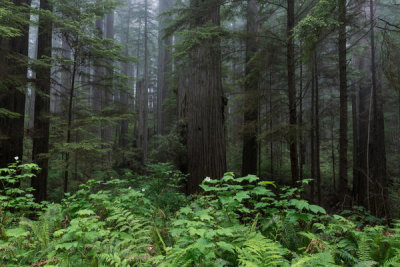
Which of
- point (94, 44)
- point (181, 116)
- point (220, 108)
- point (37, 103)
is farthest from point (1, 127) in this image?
point (220, 108)

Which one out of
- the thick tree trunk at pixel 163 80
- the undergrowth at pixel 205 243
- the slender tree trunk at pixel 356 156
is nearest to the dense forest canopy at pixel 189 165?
the undergrowth at pixel 205 243

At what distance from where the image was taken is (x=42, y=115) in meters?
6.50

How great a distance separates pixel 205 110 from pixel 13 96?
5.63m

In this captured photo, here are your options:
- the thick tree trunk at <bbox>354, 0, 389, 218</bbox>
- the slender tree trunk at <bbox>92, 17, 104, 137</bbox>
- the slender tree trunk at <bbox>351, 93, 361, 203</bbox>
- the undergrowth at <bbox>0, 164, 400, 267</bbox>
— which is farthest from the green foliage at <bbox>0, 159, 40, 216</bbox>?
the slender tree trunk at <bbox>351, 93, 361, 203</bbox>

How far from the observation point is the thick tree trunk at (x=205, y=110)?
6043 millimetres

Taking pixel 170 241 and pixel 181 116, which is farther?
pixel 181 116

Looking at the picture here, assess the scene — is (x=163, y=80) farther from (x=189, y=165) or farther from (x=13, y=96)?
(x=189, y=165)

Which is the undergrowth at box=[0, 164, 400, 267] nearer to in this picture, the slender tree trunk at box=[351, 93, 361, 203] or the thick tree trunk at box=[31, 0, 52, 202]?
the thick tree trunk at box=[31, 0, 52, 202]

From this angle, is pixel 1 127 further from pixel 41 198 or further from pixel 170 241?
pixel 170 241

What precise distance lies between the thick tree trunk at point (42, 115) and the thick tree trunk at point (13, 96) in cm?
39

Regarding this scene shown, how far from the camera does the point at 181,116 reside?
29.5 feet

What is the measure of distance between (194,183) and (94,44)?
15.2ft

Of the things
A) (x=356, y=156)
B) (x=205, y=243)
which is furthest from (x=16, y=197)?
(x=356, y=156)

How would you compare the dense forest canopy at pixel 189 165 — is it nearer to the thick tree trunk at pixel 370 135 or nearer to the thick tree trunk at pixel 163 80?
the thick tree trunk at pixel 370 135
